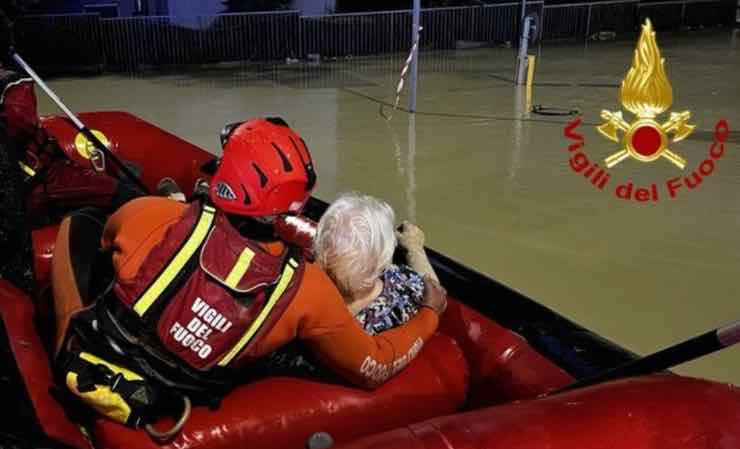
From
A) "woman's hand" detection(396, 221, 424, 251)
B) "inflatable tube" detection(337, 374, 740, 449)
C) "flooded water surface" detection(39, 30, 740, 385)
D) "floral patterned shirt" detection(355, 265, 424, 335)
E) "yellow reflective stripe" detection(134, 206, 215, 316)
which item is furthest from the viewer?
"flooded water surface" detection(39, 30, 740, 385)

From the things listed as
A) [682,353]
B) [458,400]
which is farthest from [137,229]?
[682,353]

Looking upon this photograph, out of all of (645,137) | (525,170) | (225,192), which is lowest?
(525,170)

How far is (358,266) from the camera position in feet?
5.50

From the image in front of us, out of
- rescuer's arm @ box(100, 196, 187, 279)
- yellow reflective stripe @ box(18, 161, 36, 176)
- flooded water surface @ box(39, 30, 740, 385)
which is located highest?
rescuer's arm @ box(100, 196, 187, 279)

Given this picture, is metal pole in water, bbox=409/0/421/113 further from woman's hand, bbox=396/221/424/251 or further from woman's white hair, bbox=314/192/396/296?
woman's white hair, bbox=314/192/396/296

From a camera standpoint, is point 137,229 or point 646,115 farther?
point 646,115

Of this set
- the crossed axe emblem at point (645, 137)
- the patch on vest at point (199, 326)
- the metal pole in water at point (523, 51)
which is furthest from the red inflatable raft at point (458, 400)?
the metal pole in water at point (523, 51)

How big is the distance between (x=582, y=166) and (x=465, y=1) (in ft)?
30.6

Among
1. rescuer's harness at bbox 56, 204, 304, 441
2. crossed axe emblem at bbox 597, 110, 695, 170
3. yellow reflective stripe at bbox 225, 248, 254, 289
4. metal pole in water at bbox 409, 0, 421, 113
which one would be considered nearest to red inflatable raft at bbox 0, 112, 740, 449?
rescuer's harness at bbox 56, 204, 304, 441

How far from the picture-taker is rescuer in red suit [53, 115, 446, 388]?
1397 mm

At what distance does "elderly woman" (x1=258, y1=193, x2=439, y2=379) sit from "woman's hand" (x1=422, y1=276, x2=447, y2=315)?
4cm

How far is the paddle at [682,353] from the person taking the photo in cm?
128

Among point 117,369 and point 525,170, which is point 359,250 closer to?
point 117,369

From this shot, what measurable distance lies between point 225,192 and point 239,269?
164 mm
